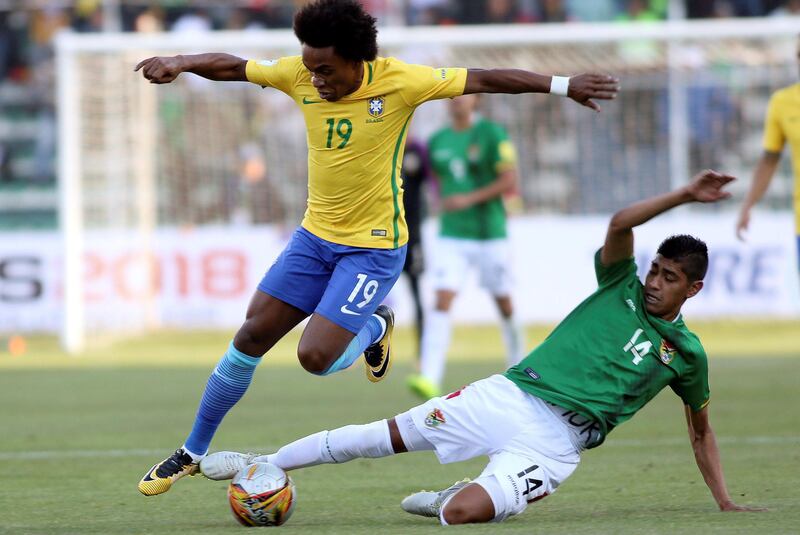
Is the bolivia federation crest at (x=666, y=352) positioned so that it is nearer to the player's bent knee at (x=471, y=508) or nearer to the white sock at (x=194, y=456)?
the player's bent knee at (x=471, y=508)

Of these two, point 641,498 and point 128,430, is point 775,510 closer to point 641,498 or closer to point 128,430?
point 641,498

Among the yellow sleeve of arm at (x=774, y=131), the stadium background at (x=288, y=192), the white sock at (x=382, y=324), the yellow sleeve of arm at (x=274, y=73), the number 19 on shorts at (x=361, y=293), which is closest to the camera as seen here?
the yellow sleeve of arm at (x=274, y=73)

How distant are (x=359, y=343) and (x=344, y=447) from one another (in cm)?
132

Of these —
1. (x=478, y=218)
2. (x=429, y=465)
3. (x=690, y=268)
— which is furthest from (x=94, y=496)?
(x=478, y=218)

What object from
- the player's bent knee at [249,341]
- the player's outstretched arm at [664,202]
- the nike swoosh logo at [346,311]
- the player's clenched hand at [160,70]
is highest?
the player's clenched hand at [160,70]

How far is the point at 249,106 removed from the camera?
19.3 metres

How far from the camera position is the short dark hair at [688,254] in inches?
218

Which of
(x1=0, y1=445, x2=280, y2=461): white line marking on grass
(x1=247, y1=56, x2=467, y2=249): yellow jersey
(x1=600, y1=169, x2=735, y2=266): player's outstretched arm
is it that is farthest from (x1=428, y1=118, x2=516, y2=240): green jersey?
(x1=600, y1=169, x2=735, y2=266): player's outstretched arm

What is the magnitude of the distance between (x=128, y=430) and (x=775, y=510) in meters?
5.20

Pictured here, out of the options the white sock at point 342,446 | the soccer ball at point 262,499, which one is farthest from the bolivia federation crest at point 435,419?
the soccer ball at point 262,499

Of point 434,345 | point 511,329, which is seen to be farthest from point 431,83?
point 511,329

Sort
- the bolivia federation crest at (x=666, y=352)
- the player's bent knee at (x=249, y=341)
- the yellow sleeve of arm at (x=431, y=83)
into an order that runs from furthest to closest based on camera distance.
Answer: the player's bent knee at (x=249, y=341), the yellow sleeve of arm at (x=431, y=83), the bolivia federation crest at (x=666, y=352)

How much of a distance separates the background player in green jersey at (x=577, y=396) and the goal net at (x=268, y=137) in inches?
446

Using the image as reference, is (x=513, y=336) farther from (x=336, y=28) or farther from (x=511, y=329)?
(x=336, y=28)
